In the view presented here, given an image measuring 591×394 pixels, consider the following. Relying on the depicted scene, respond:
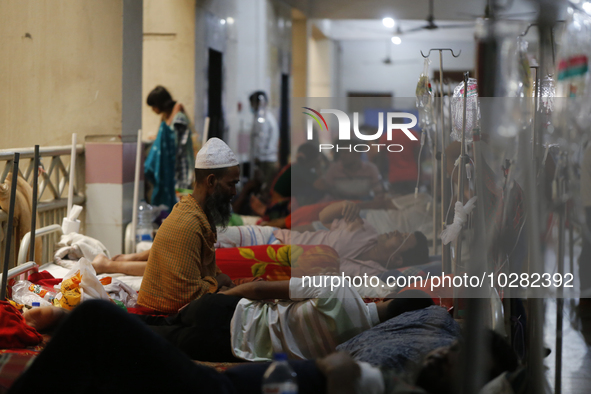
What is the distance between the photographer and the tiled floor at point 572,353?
2.40 m

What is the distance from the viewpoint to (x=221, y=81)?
23.1 ft

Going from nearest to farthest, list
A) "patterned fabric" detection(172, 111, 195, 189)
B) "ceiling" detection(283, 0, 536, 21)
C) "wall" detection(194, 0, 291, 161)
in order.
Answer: "patterned fabric" detection(172, 111, 195, 189) → "wall" detection(194, 0, 291, 161) → "ceiling" detection(283, 0, 536, 21)

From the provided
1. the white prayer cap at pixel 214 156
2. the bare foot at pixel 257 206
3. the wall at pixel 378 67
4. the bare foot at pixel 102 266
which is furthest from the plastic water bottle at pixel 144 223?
the wall at pixel 378 67

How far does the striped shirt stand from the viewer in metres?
2.11

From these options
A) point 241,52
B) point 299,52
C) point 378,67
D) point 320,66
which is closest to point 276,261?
point 241,52

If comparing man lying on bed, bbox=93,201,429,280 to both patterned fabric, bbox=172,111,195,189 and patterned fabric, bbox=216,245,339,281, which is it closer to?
patterned fabric, bbox=216,245,339,281

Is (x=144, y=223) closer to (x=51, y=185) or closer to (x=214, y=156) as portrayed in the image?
(x=51, y=185)

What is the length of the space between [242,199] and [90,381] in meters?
4.00

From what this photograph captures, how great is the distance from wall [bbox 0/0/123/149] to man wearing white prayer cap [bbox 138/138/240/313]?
1730 mm

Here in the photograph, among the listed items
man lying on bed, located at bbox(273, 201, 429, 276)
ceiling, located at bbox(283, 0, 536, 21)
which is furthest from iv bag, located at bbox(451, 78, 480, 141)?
ceiling, located at bbox(283, 0, 536, 21)

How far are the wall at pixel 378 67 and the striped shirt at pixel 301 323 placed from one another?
45.4 ft

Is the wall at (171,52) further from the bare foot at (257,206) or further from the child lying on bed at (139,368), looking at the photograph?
the child lying on bed at (139,368)

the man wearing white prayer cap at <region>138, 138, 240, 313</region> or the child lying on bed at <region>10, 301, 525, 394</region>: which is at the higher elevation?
the man wearing white prayer cap at <region>138, 138, 240, 313</region>

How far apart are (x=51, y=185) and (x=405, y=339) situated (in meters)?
2.49
